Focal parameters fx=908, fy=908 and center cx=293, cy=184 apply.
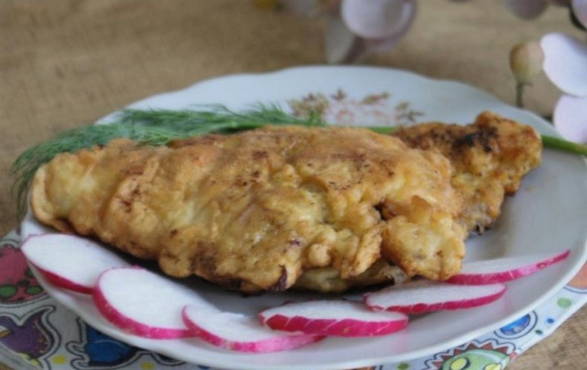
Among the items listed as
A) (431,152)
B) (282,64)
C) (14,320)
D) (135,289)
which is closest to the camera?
(135,289)

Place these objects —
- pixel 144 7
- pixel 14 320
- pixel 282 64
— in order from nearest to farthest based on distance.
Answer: pixel 14 320
pixel 282 64
pixel 144 7

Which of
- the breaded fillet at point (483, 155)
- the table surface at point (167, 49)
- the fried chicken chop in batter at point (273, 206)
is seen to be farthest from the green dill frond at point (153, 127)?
the table surface at point (167, 49)

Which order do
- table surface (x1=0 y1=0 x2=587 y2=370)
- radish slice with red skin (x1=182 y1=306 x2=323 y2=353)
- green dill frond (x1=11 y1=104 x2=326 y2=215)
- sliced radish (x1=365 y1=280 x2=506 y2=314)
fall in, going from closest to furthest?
radish slice with red skin (x1=182 y1=306 x2=323 y2=353), sliced radish (x1=365 y1=280 x2=506 y2=314), green dill frond (x1=11 y1=104 x2=326 y2=215), table surface (x1=0 y1=0 x2=587 y2=370)

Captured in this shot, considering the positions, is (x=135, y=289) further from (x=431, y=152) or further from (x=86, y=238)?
(x=431, y=152)

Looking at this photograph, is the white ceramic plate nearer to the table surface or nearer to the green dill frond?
the green dill frond

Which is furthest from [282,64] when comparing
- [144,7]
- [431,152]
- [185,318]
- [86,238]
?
[185,318]

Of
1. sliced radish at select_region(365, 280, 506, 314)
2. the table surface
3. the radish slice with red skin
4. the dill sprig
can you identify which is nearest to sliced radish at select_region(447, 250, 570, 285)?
sliced radish at select_region(365, 280, 506, 314)
